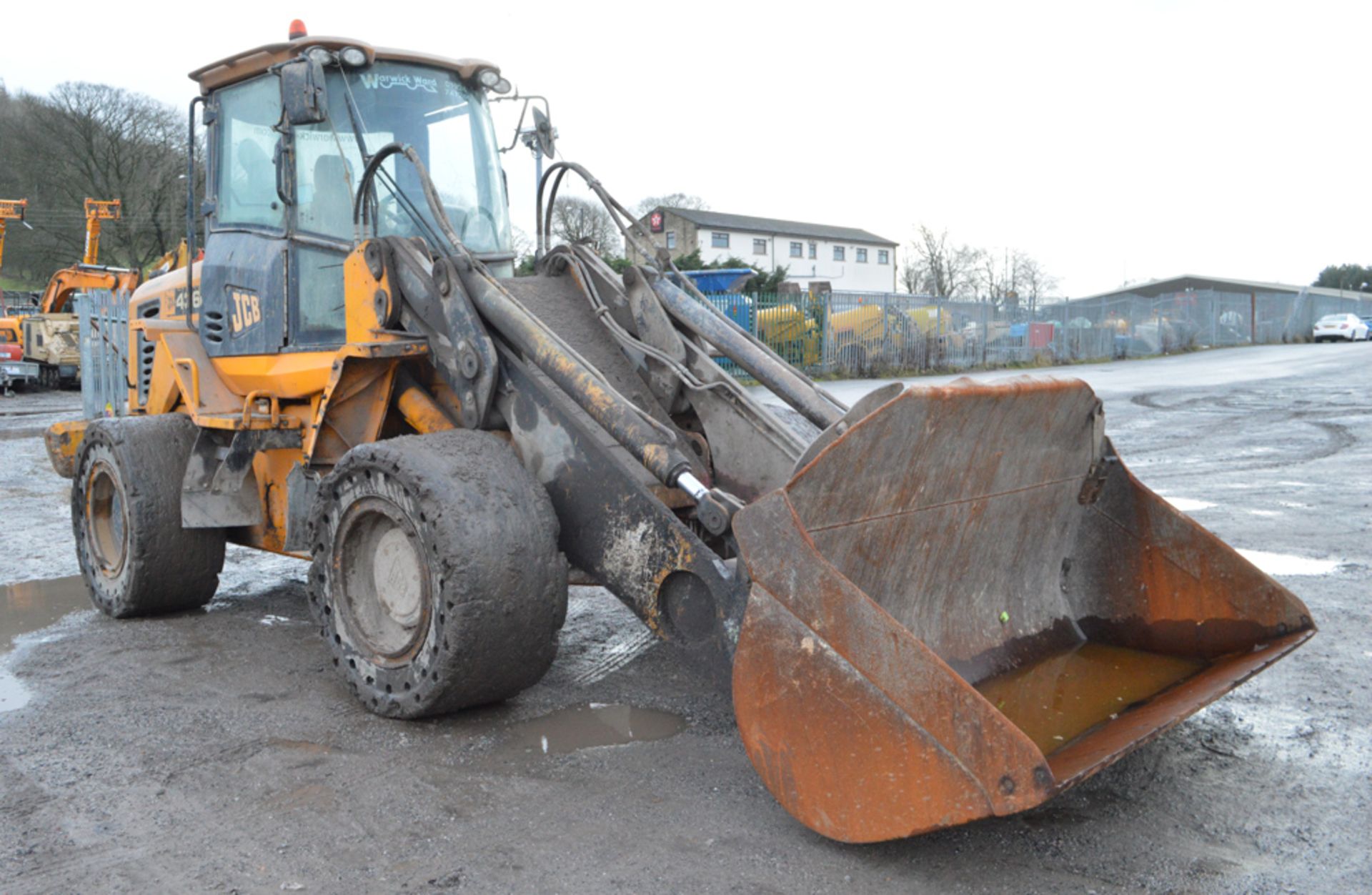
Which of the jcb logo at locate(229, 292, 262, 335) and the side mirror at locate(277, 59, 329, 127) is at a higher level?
the side mirror at locate(277, 59, 329, 127)

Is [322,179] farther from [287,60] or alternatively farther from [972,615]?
[972,615]

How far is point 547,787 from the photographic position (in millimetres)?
3760

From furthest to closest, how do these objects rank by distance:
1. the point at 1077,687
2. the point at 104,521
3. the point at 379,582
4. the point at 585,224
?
the point at 585,224 → the point at 104,521 → the point at 379,582 → the point at 1077,687

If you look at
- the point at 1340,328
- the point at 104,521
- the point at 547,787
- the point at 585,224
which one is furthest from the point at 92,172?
the point at 1340,328

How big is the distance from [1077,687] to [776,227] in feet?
248

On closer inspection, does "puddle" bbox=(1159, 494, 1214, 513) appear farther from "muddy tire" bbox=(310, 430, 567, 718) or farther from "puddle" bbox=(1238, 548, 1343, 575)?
"muddy tire" bbox=(310, 430, 567, 718)

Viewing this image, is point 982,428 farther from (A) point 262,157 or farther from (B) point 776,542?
(A) point 262,157

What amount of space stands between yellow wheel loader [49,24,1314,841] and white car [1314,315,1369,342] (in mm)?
50865

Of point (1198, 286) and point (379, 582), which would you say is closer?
point (379, 582)

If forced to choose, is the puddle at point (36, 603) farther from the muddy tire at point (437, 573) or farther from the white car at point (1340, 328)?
the white car at point (1340, 328)

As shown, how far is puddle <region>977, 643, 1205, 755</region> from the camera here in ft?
11.8

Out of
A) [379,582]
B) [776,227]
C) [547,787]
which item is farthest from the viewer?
[776,227]

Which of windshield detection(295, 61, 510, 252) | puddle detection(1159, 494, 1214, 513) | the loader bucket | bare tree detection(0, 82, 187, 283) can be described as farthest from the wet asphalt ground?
bare tree detection(0, 82, 187, 283)

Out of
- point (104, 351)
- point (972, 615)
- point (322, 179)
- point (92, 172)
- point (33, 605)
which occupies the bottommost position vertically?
point (33, 605)
